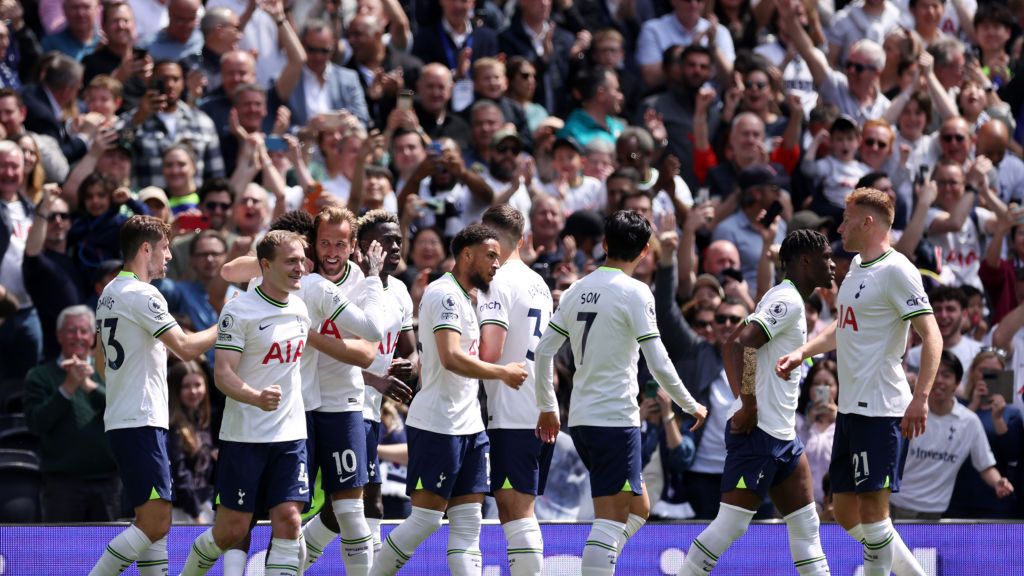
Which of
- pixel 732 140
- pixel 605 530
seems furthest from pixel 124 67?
pixel 605 530

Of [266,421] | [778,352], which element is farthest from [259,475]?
[778,352]

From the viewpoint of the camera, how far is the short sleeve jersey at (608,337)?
972 cm

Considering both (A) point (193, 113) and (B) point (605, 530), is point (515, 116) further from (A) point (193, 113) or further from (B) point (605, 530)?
(B) point (605, 530)

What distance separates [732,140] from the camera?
16031 millimetres

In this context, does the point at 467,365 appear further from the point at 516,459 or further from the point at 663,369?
the point at 663,369

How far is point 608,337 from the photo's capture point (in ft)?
32.0

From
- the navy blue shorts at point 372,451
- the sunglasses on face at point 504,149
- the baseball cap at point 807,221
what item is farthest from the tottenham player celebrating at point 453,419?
the sunglasses on face at point 504,149

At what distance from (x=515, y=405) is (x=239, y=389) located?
1.83 m

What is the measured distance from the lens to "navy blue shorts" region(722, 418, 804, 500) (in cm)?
978

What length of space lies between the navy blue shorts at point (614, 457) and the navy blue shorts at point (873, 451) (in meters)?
1.32

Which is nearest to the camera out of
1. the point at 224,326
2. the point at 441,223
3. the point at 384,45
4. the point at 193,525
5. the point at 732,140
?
the point at 224,326

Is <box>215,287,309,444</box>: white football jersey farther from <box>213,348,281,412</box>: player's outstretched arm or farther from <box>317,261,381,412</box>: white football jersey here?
<box>317,261,381,412</box>: white football jersey

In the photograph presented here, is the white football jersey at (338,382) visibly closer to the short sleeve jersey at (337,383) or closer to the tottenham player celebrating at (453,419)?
the short sleeve jersey at (337,383)

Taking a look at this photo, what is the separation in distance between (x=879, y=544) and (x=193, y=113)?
27.4 ft
